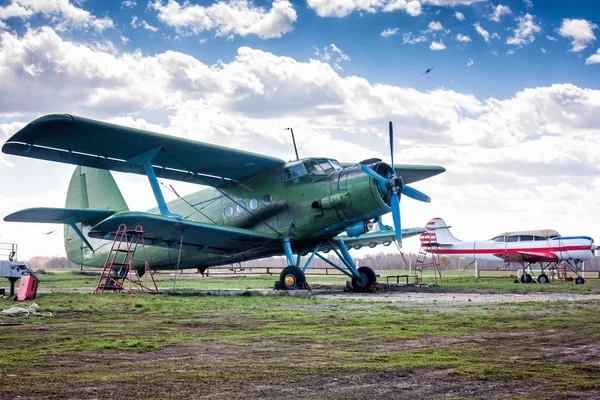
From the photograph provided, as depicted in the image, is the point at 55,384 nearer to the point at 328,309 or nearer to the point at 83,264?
the point at 328,309

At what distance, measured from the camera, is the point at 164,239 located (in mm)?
19516

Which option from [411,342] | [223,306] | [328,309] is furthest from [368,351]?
[223,306]

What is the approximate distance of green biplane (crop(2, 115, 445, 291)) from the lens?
17617 mm

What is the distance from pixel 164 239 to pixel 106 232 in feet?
6.02

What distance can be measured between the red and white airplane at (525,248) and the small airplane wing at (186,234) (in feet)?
47.3

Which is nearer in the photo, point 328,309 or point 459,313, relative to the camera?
point 459,313

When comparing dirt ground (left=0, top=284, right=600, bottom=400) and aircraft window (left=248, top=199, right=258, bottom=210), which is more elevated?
aircraft window (left=248, top=199, right=258, bottom=210)

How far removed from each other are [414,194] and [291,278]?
4731mm

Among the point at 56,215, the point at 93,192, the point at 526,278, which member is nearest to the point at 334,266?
the point at 56,215

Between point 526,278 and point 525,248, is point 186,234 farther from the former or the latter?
point 525,248

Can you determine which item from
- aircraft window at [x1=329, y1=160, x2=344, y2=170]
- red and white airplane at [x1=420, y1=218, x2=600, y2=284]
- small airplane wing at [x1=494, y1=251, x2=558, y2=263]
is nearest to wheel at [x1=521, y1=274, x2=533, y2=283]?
red and white airplane at [x1=420, y1=218, x2=600, y2=284]

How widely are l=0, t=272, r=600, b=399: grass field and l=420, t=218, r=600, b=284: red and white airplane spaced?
2360 centimetres

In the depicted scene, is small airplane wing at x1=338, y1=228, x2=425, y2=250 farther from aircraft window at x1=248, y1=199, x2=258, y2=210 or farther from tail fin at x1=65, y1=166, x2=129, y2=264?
tail fin at x1=65, y1=166, x2=129, y2=264

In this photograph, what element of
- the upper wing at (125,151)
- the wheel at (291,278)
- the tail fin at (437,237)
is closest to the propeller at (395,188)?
the wheel at (291,278)
